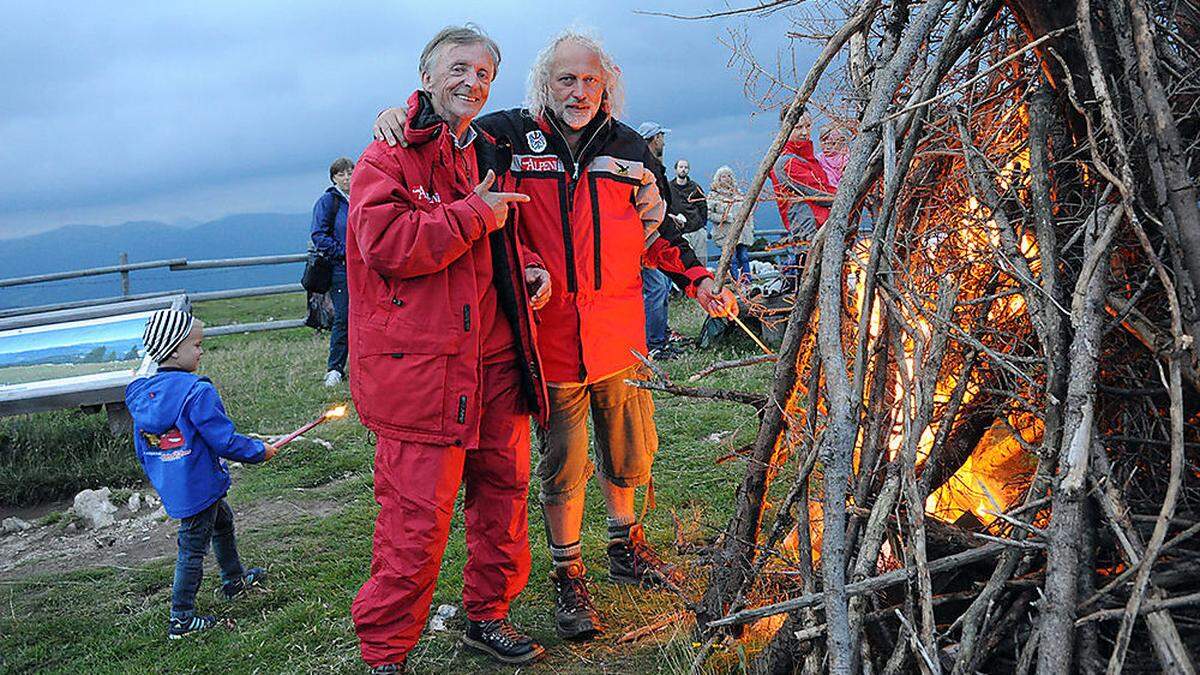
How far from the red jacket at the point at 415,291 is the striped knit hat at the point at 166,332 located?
5.17ft

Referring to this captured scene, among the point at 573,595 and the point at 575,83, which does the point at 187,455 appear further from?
the point at 575,83

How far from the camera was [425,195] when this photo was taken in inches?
139

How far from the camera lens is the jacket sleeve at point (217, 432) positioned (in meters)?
4.51

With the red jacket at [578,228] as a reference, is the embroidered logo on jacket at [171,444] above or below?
below

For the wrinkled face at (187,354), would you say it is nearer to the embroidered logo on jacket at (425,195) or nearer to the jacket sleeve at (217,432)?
the jacket sleeve at (217,432)

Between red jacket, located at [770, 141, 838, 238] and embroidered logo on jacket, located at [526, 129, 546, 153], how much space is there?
1.04 meters

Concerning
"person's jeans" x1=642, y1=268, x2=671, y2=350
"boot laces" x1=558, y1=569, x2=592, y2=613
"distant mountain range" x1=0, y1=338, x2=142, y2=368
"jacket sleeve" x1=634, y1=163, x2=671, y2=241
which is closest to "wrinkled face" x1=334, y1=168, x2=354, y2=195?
"distant mountain range" x1=0, y1=338, x2=142, y2=368

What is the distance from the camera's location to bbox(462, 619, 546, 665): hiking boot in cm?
384

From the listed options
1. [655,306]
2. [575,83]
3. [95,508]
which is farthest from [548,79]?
[655,306]

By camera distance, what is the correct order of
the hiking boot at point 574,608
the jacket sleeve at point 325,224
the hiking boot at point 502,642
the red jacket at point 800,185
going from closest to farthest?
the red jacket at point 800,185 → the hiking boot at point 502,642 → the hiking boot at point 574,608 → the jacket sleeve at point 325,224

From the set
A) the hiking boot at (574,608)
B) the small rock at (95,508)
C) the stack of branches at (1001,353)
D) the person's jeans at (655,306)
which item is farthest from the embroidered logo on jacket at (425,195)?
the person's jeans at (655,306)

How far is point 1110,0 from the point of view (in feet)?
8.09

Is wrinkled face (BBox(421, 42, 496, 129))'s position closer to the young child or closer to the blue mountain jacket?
the young child

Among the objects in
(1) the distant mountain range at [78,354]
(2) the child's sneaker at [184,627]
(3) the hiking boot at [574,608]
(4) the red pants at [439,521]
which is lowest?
(2) the child's sneaker at [184,627]
